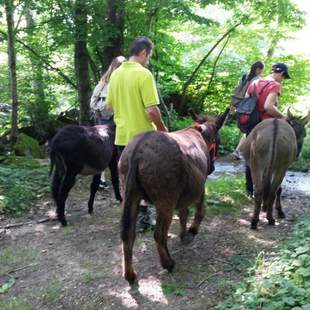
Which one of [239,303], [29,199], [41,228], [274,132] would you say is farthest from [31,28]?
[239,303]

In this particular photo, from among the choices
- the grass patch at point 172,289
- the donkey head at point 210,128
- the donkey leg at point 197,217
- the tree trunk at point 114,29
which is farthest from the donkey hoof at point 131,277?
the tree trunk at point 114,29

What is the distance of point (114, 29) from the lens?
364 inches

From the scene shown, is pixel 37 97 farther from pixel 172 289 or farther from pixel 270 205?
pixel 172 289

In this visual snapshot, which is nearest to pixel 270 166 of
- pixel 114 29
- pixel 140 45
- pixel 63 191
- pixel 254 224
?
pixel 254 224

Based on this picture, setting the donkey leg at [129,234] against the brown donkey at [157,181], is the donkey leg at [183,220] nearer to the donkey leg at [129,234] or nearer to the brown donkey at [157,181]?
the brown donkey at [157,181]

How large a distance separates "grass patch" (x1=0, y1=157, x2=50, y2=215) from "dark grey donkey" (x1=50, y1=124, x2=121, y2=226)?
0.98m

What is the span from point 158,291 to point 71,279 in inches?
38.7

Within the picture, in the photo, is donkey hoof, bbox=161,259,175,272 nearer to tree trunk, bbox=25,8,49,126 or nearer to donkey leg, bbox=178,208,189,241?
donkey leg, bbox=178,208,189,241

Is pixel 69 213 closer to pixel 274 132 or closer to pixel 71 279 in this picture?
pixel 71 279

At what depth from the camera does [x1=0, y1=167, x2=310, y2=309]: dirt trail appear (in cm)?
398

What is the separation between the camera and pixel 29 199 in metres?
7.09

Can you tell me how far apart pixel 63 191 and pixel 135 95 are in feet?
6.62

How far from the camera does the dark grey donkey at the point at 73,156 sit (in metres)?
5.88

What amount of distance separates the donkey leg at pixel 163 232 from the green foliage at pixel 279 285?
2.58ft
